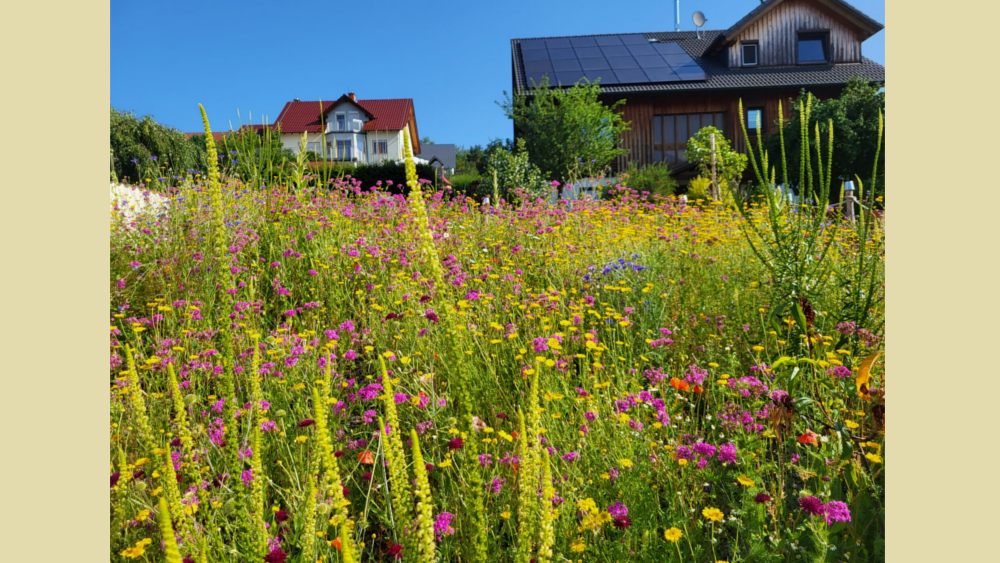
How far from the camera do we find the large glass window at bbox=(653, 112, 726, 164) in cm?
2044

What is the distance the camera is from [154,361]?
2.57 m

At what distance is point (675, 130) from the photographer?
20547 millimetres

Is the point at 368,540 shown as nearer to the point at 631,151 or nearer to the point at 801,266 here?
the point at 801,266

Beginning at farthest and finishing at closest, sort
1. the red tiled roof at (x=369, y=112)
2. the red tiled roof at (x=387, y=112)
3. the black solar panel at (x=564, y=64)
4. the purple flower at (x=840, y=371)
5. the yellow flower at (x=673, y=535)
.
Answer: the red tiled roof at (x=387, y=112) < the red tiled roof at (x=369, y=112) < the black solar panel at (x=564, y=64) < the purple flower at (x=840, y=371) < the yellow flower at (x=673, y=535)

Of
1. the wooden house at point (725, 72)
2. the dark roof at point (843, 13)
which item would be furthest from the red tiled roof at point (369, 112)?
the dark roof at point (843, 13)

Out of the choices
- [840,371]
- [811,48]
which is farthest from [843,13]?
[840,371]

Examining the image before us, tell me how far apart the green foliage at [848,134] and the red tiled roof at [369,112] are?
2934 cm

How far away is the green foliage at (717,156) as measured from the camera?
1319 centimetres

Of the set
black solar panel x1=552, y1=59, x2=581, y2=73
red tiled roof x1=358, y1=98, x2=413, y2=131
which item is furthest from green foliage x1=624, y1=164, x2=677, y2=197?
red tiled roof x1=358, y1=98, x2=413, y2=131

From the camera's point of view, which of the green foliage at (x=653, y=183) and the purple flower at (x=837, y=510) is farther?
the green foliage at (x=653, y=183)

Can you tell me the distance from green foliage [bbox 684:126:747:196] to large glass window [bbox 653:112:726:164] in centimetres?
288

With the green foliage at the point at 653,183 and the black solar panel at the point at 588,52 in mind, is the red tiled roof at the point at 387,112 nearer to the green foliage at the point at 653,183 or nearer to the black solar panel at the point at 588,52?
the black solar panel at the point at 588,52

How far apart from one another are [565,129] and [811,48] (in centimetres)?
1181
